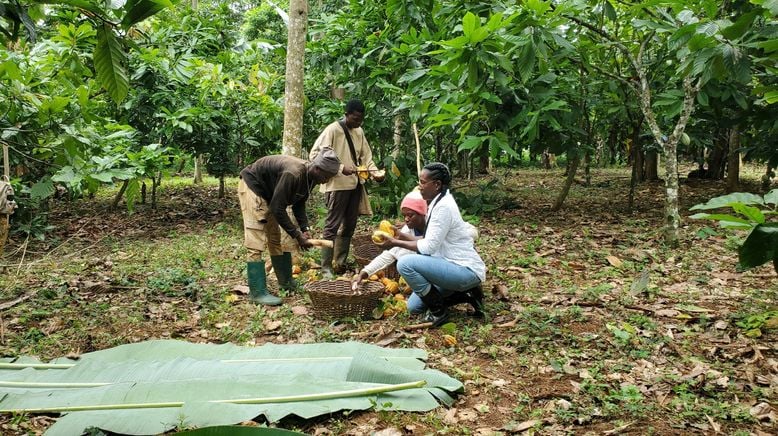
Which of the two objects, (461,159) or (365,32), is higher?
(365,32)

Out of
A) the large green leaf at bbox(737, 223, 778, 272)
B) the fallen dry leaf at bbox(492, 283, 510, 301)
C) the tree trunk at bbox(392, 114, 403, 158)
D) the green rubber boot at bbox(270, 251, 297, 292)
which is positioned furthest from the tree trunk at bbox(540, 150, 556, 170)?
the large green leaf at bbox(737, 223, 778, 272)

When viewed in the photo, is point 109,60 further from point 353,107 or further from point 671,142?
point 671,142

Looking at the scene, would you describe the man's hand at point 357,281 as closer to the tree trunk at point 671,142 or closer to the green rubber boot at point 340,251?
the green rubber boot at point 340,251

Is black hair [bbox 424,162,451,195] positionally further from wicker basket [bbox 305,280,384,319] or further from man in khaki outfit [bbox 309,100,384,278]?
man in khaki outfit [bbox 309,100,384,278]

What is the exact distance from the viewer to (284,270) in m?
5.61

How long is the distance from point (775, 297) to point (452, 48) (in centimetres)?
341

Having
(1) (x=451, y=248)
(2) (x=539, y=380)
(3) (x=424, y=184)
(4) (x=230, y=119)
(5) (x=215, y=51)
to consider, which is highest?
(5) (x=215, y=51)

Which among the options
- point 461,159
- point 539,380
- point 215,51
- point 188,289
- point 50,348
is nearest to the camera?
point 539,380

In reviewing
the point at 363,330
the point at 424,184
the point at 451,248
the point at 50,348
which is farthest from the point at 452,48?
the point at 50,348

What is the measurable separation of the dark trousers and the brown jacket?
2.29ft

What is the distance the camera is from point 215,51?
394 inches

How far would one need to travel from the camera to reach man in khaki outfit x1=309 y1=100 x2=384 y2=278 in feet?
20.0

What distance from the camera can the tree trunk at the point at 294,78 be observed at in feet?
22.6

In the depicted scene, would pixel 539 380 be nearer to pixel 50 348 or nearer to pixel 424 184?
pixel 424 184
